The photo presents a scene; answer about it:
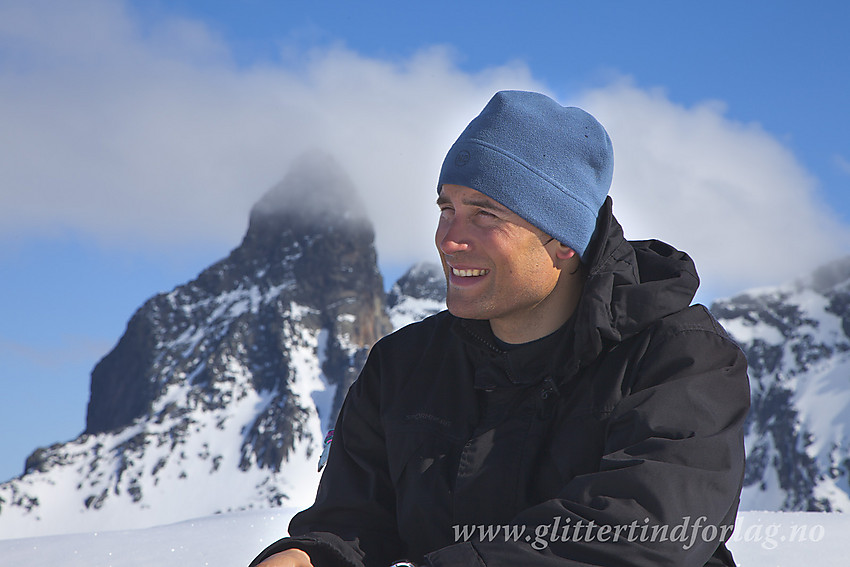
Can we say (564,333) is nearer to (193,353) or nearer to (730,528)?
(730,528)

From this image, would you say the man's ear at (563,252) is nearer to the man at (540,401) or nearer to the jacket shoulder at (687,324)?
the man at (540,401)

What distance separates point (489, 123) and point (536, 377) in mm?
837

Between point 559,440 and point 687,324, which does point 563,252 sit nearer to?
point 687,324

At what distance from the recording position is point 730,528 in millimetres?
2266

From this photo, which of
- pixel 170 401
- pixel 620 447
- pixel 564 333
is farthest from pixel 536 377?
pixel 170 401

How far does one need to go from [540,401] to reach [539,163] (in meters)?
0.74

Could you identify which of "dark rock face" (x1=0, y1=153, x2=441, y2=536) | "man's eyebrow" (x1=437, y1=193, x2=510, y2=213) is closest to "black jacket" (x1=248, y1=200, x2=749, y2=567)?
"man's eyebrow" (x1=437, y1=193, x2=510, y2=213)

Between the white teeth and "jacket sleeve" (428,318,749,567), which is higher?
the white teeth

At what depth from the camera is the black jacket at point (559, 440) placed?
78.8 inches

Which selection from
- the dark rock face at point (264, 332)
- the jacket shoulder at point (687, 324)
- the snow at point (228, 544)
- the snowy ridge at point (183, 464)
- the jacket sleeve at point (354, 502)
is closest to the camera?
the jacket shoulder at point (687, 324)

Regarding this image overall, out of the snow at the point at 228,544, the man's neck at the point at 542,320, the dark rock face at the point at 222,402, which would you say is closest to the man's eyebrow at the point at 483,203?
the man's neck at the point at 542,320

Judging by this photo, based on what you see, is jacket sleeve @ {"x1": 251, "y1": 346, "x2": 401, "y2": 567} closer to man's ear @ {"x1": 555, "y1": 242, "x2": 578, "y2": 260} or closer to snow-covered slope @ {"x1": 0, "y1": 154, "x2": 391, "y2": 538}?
man's ear @ {"x1": 555, "y1": 242, "x2": 578, "y2": 260}

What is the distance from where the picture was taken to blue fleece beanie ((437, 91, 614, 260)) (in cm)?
249

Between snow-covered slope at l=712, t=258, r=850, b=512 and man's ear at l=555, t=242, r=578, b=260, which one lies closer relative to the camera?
man's ear at l=555, t=242, r=578, b=260
